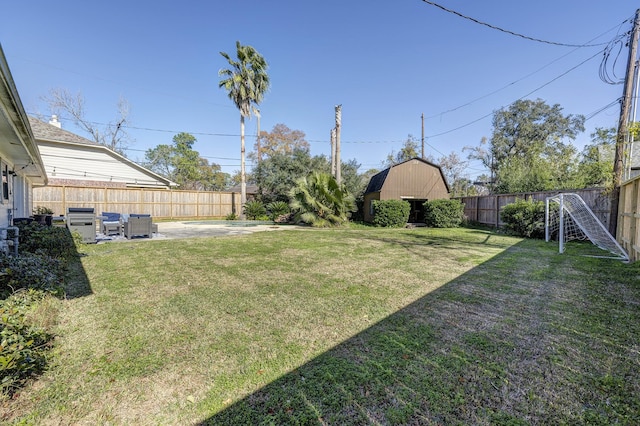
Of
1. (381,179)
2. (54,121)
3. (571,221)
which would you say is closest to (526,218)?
(571,221)

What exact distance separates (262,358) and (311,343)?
0.43m

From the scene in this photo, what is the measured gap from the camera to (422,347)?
7.25 feet

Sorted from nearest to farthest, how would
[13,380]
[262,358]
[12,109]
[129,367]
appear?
[13,380] < [129,367] < [262,358] < [12,109]

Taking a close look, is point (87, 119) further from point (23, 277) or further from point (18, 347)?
point (18, 347)

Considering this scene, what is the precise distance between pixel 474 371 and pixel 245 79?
61.2ft

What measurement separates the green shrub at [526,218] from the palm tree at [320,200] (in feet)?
22.0

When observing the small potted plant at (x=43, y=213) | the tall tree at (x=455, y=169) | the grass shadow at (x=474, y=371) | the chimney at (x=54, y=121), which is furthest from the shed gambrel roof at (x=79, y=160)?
the tall tree at (x=455, y=169)

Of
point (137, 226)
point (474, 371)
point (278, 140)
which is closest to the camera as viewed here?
point (474, 371)

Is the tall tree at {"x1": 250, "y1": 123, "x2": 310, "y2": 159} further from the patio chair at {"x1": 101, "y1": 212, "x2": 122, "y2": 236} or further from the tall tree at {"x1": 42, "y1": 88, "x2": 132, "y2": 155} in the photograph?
the patio chair at {"x1": 101, "y1": 212, "x2": 122, "y2": 236}

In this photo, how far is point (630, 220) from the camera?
235 inches

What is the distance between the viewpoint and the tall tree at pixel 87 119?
20.4 meters

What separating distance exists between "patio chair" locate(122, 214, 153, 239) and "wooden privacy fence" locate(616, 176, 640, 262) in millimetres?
11735

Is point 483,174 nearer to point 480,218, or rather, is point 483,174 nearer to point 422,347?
point 480,218

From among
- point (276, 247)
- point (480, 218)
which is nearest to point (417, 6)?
point (276, 247)
